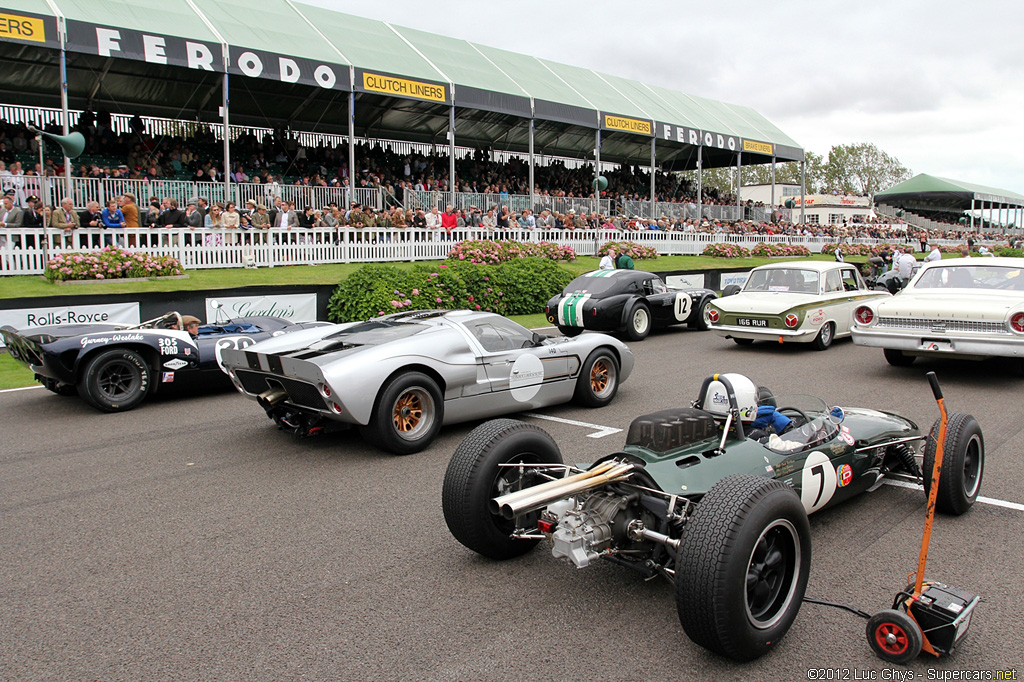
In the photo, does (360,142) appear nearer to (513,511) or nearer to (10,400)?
(10,400)

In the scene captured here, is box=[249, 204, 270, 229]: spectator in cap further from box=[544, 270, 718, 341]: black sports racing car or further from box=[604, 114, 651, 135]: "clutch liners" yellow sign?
box=[604, 114, 651, 135]: "clutch liners" yellow sign

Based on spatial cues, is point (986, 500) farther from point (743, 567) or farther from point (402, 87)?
point (402, 87)

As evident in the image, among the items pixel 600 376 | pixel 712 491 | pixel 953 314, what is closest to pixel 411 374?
pixel 600 376

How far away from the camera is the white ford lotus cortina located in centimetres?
1193

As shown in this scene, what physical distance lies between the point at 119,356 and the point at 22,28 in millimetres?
12848

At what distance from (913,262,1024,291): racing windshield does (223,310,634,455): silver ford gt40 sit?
5.44m

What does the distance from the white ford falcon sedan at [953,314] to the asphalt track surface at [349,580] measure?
2.53 m

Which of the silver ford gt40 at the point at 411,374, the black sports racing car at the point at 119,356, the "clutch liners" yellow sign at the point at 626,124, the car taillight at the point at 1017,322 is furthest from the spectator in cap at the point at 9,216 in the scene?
the "clutch liners" yellow sign at the point at 626,124

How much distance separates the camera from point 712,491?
10.9 feet

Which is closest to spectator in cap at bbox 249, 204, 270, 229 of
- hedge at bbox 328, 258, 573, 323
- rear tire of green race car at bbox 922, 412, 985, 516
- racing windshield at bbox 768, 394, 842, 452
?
hedge at bbox 328, 258, 573, 323

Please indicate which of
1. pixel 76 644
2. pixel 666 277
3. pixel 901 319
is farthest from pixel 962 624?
pixel 666 277

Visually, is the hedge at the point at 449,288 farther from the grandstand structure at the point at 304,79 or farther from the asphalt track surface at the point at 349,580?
the grandstand structure at the point at 304,79

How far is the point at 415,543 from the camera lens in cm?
453

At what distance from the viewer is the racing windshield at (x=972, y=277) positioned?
9914mm
